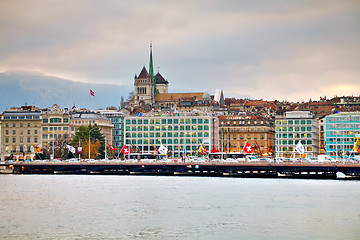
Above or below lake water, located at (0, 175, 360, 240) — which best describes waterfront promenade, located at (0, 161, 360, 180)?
above

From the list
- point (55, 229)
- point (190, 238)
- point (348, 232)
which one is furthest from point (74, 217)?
point (348, 232)

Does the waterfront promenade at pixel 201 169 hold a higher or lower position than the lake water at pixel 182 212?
higher

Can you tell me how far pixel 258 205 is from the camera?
87312mm

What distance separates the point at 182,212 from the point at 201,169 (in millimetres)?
78113

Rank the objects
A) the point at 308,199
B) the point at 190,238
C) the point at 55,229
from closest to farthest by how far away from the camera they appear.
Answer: the point at 190,238 → the point at 55,229 → the point at 308,199

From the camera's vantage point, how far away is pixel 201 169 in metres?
158

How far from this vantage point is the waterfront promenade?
13762cm

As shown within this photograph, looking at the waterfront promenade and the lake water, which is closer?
the lake water

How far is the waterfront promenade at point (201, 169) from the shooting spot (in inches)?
Answer: 5418

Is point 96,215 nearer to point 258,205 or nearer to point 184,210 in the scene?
point 184,210

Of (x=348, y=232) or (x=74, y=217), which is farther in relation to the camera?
(x=74, y=217)

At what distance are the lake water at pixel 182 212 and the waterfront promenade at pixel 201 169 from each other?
63.3 feet

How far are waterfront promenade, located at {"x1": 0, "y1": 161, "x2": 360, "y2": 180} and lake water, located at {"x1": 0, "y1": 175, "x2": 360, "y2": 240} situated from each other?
19288mm

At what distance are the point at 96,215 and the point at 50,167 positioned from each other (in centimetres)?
9667
